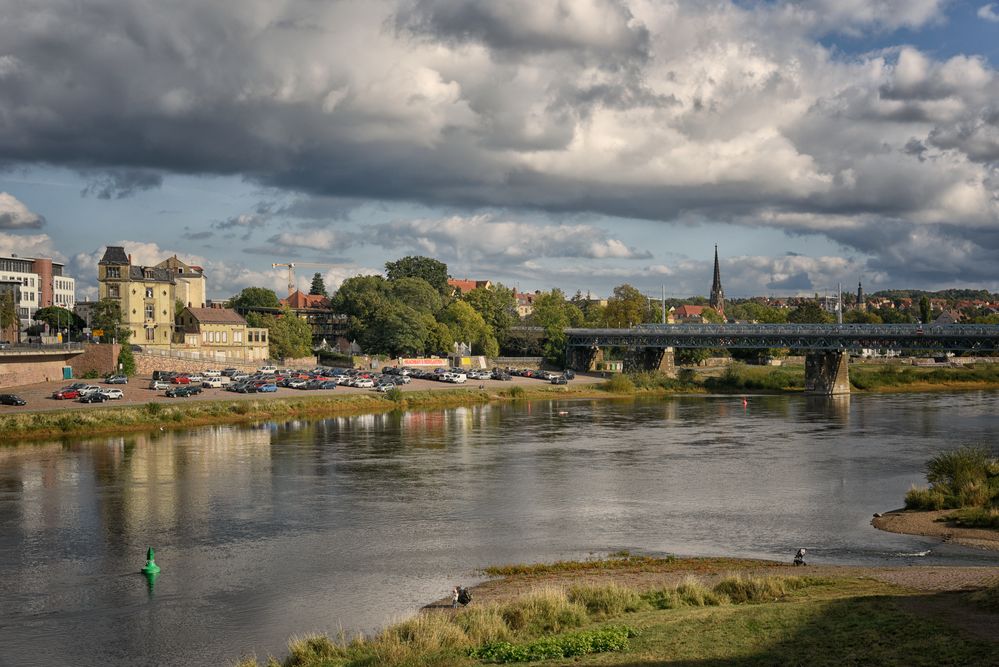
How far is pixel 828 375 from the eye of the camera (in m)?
145

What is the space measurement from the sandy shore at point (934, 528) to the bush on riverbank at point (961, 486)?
1133 millimetres

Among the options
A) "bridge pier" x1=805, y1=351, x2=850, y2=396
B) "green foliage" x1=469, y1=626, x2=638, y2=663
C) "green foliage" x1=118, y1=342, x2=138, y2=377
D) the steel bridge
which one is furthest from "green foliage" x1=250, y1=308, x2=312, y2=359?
"green foliage" x1=469, y1=626, x2=638, y2=663

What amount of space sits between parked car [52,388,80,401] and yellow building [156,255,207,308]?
80.3m

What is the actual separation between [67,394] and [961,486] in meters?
83.0

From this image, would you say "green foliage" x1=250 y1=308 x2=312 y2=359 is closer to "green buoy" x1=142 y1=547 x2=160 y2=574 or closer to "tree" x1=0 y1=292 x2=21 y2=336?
"tree" x1=0 y1=292 x2=21 y2=336

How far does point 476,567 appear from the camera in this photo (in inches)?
1449

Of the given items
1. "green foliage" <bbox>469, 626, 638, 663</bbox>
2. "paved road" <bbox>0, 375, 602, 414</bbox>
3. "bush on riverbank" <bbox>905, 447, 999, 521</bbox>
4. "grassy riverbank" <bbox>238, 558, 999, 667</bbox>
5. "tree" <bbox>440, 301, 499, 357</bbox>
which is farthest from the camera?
"tree" <bbox>440, 301, 499, 357</bbox>

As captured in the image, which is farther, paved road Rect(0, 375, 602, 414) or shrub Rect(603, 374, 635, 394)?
shrub Rect(603, 374, 635, 394)

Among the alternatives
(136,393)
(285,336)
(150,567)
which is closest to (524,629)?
(150,567)

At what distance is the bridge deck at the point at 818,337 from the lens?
138m

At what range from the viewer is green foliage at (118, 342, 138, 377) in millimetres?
117562

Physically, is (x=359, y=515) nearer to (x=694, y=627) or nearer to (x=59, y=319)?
(x=694, y=627)

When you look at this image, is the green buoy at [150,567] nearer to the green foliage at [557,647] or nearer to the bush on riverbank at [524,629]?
the bush on riverbank at [524,629]

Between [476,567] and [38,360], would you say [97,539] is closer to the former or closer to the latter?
[476,567]
